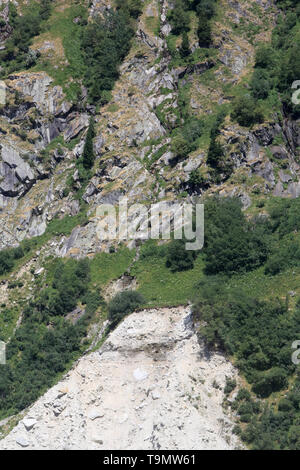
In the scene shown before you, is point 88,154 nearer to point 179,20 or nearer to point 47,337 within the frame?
point 179,20

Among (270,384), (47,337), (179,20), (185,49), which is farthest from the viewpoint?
(179,20)

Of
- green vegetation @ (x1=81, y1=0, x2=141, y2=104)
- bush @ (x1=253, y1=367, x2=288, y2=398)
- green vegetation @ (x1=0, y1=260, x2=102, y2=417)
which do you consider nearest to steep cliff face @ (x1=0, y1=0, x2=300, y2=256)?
green vegetation @ (x1=81, y1=0, x2=141, y2=104)

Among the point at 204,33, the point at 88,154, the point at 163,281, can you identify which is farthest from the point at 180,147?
the point at 204,33

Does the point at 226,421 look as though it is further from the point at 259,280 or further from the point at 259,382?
the point at 259,280

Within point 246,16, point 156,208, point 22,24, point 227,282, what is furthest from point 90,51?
point 227,282

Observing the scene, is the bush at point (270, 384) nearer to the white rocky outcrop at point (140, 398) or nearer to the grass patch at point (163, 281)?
the white rocky outcrop at point (140, 398)

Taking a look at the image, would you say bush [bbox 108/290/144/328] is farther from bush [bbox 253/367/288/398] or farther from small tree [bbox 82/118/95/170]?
small tree [bbox 82/118/95/170]
